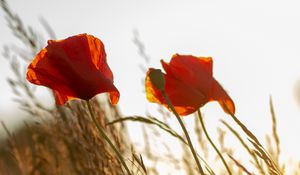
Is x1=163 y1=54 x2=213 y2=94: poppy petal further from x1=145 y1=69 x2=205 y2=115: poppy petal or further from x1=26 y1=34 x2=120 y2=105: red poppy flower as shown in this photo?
x1=26 y1=34 x2=120 y2=105: red poppy flower

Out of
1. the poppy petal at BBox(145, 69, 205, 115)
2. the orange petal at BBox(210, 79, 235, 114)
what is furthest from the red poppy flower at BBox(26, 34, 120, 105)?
the orange petal at BBox(210, 79, 235, 114)

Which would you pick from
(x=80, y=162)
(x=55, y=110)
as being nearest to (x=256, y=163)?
(x=80, y=162)

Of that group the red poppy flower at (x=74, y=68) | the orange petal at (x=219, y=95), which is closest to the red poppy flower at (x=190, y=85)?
the orange petal at (x=219, y=95)

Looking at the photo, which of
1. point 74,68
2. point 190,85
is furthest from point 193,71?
point 74,68

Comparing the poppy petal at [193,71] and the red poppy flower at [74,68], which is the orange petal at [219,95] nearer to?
the poppy petal at [193,71]

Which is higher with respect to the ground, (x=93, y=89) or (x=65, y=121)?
(x=93, y=89)

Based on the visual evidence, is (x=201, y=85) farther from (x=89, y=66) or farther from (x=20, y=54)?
(x=20, y=54)
